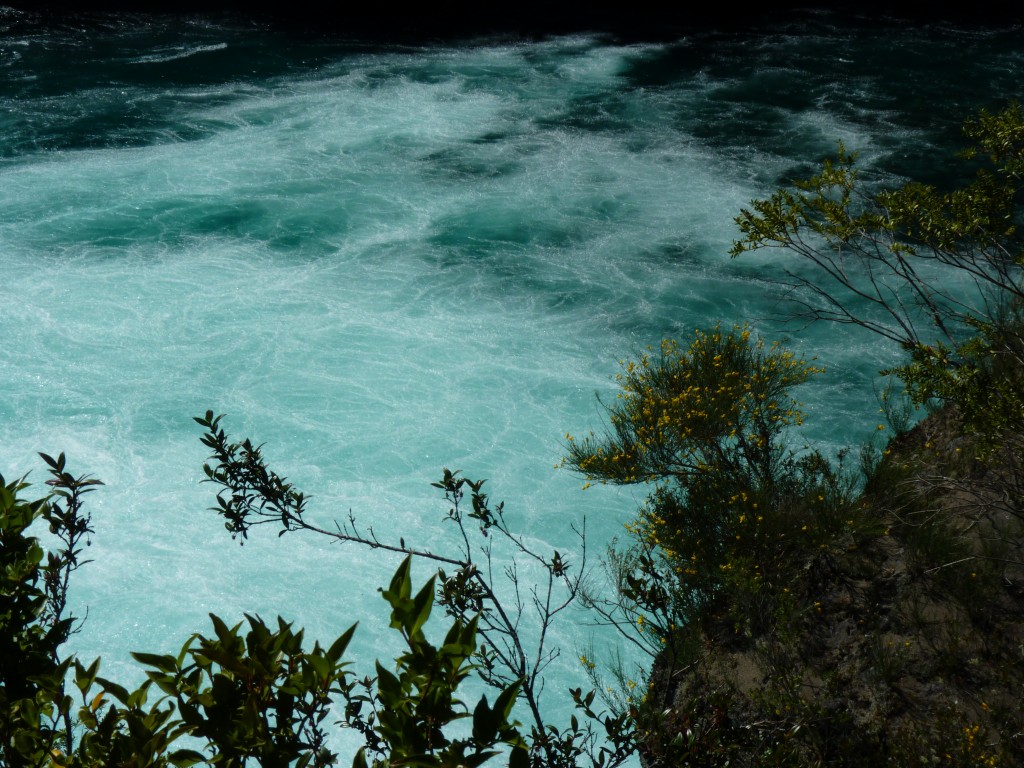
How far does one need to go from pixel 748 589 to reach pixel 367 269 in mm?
5911

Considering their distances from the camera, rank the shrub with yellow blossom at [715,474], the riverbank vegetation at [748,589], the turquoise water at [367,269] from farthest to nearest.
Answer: the turquoise water at [367,269] < the shrub with yellow blossom at [715,474] < the riverbank vegetation at [748,589]

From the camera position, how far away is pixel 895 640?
3.95 metres

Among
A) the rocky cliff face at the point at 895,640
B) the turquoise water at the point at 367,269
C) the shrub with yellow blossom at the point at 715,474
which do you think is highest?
the turquoise water at the point at 367,269

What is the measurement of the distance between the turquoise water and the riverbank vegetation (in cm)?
85

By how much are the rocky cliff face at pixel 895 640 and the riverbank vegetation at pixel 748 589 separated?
1 cm

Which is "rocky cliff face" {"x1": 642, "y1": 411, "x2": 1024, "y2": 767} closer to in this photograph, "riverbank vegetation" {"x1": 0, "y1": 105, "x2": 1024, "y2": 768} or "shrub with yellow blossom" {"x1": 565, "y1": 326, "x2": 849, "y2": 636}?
"riverbank vegetation" {"x1": 0, "y1": 105, "x2": 1024, "y2": 768}

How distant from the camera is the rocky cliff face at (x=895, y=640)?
11.6 ft

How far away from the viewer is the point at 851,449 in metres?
6.43

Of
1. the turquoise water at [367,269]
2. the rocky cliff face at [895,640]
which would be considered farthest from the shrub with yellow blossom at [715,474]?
the turquoise water at [367,269]

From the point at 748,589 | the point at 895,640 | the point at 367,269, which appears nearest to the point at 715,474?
the point at 748,589

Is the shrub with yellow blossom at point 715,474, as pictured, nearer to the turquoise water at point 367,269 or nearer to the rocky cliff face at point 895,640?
the rocky cliff face at point 895,640

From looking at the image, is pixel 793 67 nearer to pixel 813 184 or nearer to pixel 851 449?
pixel 851 449

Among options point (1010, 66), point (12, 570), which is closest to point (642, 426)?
point (12, 570)

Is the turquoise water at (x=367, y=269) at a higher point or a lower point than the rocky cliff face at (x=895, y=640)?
higher
